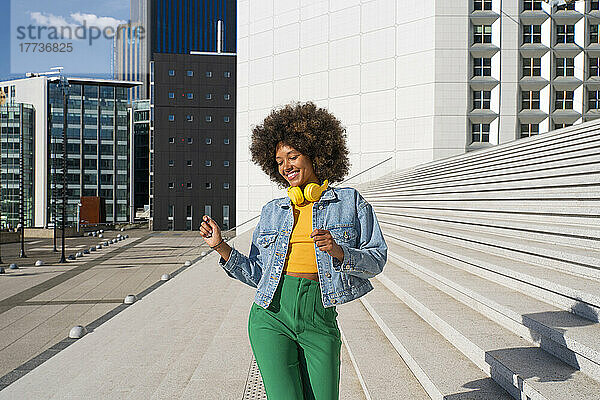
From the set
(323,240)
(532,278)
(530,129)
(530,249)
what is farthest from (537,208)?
(530,129)

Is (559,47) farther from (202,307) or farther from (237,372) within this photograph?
(237,372)

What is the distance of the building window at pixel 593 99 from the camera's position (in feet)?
83.4

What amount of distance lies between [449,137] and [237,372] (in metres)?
23.3

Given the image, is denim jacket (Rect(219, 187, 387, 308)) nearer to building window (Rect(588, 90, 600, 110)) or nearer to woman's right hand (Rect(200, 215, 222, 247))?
woman's right hand (Rect(200, 215, 222, 247))

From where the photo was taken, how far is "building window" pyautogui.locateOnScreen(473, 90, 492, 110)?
1055 inches

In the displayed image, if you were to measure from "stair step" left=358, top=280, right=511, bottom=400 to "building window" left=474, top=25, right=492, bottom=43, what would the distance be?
23.6 m

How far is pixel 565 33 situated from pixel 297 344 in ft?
91.3

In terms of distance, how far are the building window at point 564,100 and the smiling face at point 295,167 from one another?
86.7ft

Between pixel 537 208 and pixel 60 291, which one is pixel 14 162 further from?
pixel 537 208

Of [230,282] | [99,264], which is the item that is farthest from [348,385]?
[99,264]

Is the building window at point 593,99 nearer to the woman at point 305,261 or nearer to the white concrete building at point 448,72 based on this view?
the white concrete building at point 448,72

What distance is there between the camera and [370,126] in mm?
29500

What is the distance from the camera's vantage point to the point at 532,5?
2627 centimetres

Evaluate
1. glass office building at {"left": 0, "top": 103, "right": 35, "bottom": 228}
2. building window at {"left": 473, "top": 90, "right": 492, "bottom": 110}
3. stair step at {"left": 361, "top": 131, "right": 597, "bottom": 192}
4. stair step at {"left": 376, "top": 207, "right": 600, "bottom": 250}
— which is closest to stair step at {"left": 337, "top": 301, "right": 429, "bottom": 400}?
stair step at {"left": 376, "top": 207, "right": 600, "bottom": 250}
